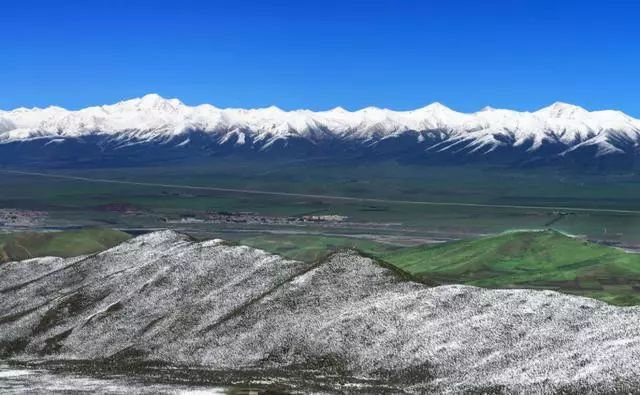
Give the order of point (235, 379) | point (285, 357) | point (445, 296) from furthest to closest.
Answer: point (445, 296)
point (285, 357)
point (235, 379)

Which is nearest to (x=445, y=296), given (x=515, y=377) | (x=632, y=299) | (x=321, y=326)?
(x=321, y=326)

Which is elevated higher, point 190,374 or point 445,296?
point 445,296

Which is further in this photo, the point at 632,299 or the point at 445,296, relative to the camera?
the point at 632,299

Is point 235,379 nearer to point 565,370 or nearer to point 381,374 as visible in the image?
point 381,374

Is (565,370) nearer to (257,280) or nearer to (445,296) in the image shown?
(445,296)

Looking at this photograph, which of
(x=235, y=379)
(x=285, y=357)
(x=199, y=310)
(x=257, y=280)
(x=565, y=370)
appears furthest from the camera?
(x=257, y=280)

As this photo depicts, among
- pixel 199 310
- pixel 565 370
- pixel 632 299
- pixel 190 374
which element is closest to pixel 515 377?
pixel 565 370
